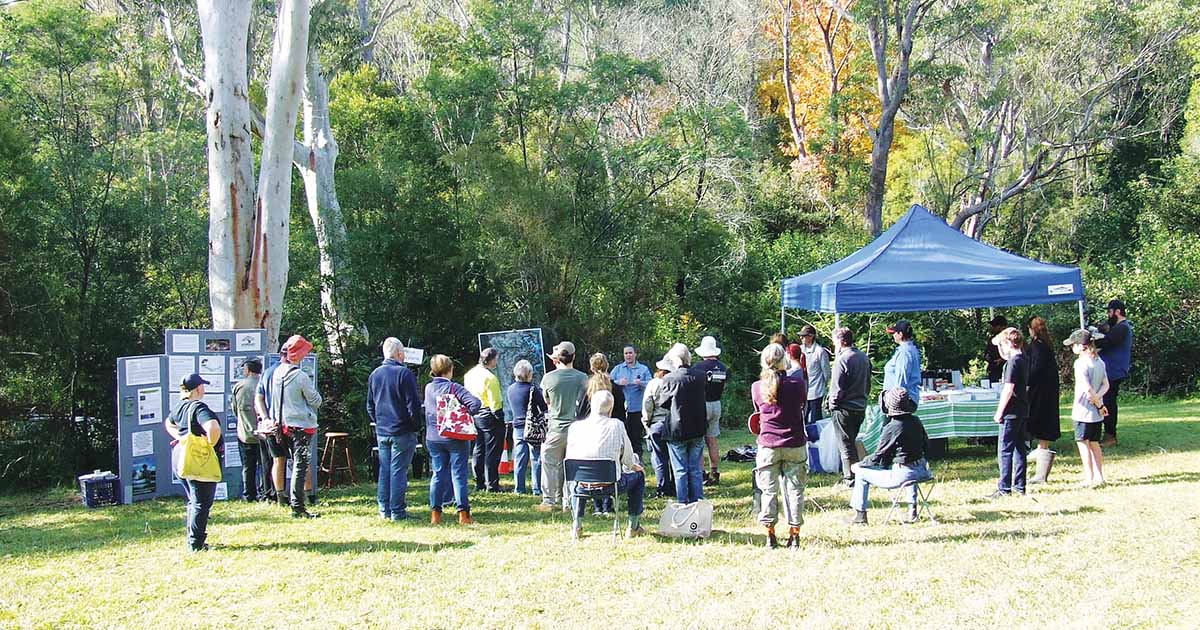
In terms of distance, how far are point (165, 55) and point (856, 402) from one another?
42.5 ft

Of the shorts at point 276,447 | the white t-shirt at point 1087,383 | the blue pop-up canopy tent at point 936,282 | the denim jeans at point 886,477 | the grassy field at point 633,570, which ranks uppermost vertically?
the blue pop-up canopy tent at point 936,282

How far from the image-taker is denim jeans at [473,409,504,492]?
8.92 meters

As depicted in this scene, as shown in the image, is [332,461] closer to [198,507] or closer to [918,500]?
[198,507]

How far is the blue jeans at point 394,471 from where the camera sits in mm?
7477

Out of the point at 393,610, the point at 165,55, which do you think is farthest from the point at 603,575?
the point at 165,55

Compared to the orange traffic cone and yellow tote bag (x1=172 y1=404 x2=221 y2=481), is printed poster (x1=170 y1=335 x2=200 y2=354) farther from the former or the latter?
the orange traffic cone

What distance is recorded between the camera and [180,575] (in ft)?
19.7

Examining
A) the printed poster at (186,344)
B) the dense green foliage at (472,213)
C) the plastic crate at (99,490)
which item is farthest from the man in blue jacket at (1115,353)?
the plastic crate at (99,490)

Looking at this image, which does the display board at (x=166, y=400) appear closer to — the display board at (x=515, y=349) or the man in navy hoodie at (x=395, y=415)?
the man in navy hoodie at (x=395, y=415)

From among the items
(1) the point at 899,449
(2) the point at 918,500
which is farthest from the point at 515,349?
(1) the point at 899,449

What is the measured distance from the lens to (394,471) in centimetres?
754

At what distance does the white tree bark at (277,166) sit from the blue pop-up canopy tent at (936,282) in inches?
239

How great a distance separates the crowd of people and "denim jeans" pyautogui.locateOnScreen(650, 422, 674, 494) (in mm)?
17

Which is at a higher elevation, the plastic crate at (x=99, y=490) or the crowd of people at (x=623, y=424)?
the crowd of people at (x=623, y=424)
